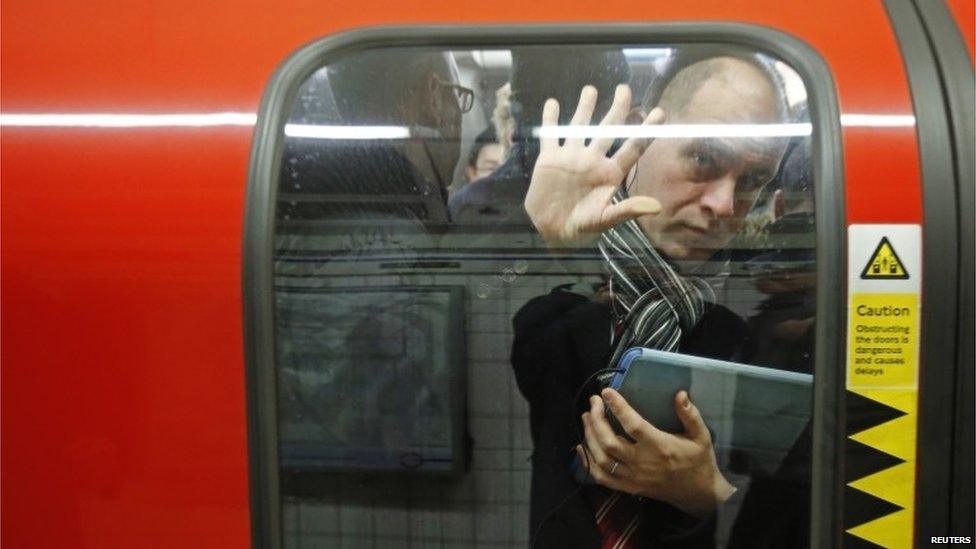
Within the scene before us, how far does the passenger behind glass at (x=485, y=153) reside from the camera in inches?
64.2

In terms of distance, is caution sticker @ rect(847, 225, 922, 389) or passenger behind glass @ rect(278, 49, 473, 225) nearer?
caution sticker @ rect(847, 225, 922, 389)

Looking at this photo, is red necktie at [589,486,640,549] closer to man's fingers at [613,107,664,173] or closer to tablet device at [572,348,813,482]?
tablet device at [572,348,813,482]

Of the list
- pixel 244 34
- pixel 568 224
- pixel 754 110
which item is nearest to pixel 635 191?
pixel 568 224

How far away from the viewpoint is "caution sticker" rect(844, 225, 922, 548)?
1494 mm

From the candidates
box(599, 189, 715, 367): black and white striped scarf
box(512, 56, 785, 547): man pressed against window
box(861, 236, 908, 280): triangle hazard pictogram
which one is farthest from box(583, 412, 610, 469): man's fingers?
box(861, 236, 908, 280): triangle hazard pictogram

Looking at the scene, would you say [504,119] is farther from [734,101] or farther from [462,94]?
[734,101]

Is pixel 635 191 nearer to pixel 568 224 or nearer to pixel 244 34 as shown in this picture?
pixel 568 224

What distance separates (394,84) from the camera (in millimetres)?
1668

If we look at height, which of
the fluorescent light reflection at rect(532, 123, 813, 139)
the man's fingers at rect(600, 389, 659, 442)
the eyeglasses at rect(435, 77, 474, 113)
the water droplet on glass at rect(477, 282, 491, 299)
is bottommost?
the man's fingers at rect(600, 389, 659, 442)

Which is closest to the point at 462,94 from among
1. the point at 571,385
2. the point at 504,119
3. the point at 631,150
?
the point at 504,119

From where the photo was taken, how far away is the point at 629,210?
5.23 feet

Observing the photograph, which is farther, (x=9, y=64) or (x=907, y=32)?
(x=9, y=64)

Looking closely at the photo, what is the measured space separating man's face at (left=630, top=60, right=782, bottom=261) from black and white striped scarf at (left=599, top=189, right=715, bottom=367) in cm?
3

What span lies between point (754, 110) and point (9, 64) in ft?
4.58
